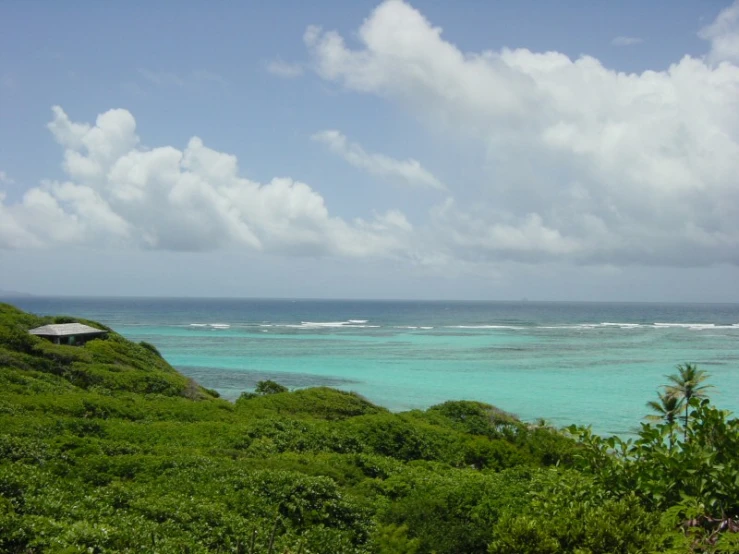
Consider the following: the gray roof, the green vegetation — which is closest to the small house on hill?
the gray roof

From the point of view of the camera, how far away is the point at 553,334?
312 ft

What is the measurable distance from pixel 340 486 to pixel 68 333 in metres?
29.3

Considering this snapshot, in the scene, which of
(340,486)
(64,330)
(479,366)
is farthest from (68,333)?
(479,366)

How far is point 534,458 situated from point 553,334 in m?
83.4

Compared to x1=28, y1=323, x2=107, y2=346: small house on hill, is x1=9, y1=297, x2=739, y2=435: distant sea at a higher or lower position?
lower

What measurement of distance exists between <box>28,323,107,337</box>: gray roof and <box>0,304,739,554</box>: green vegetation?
567 inches

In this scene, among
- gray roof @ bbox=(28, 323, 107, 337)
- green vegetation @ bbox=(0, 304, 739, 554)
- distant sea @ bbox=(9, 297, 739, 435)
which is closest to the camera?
green vegetation @ bbox=(0, 304, 739, 554)

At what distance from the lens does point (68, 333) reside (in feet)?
115

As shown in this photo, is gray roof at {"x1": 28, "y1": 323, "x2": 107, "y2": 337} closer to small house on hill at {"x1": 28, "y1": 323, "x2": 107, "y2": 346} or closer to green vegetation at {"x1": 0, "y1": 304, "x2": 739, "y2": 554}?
small house on hill at {"x1": 28, "y1": 323, "x2": 107, "y2": 346}

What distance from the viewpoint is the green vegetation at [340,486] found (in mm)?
5520

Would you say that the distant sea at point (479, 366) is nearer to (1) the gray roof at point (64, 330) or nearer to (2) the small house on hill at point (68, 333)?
(2) the small house on hill at point (68, 333)

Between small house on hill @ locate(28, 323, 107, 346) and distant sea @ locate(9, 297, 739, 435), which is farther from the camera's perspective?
distant sea @ locate(9, 297, 739, 435)

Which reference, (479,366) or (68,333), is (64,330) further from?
(479,366)

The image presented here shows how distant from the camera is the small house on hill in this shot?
A: 3397cm
